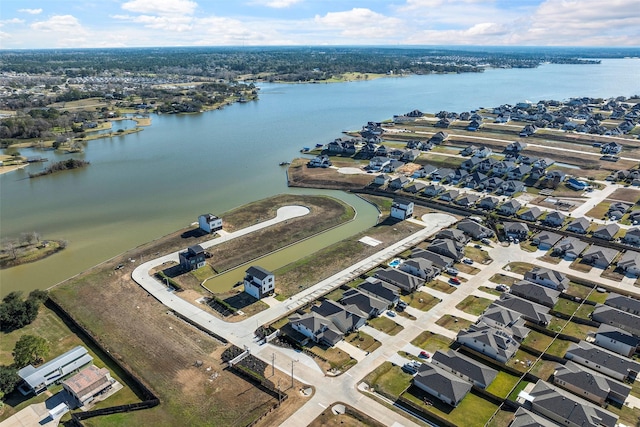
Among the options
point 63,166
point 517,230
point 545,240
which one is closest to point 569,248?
point 545,240

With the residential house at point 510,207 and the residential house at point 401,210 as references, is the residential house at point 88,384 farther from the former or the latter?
the residential house at point 510,207

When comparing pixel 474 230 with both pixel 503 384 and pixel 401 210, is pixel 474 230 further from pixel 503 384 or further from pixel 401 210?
pixel 503 384

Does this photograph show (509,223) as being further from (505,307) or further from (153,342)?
(153,342)

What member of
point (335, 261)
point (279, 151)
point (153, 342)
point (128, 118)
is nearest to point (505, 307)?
point (335, 261)

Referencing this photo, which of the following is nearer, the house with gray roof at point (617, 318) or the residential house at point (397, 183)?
the house with gray roof at point (617, 318)

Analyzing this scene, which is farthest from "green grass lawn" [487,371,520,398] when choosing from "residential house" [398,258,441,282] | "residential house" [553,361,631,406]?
"residential house" [398,258,441,282]

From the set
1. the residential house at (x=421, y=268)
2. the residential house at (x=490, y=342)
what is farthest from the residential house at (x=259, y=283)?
the residential house at (x=490, y=342)
